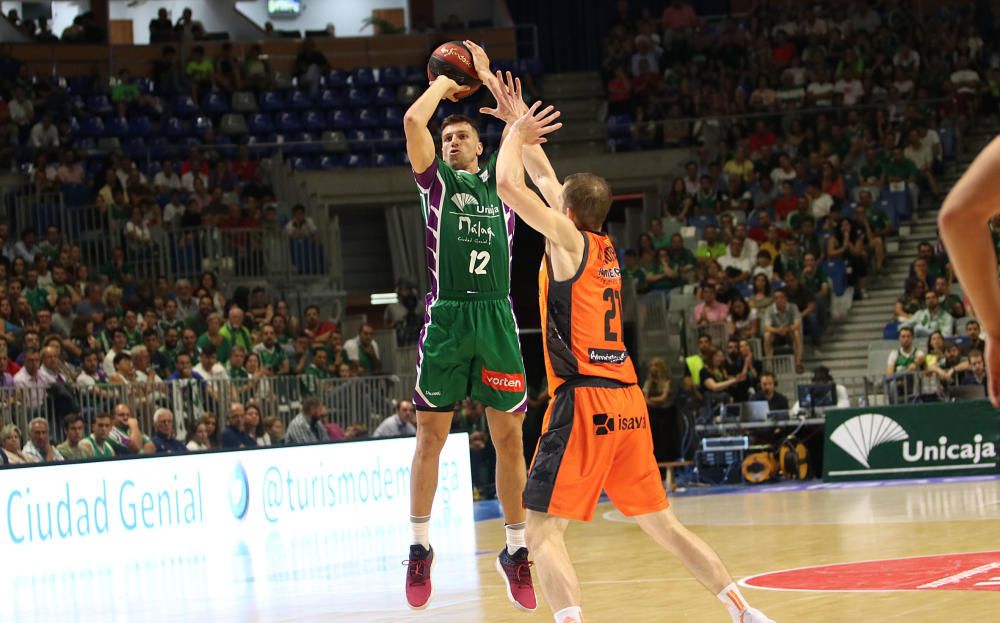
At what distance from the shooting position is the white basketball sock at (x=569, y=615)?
5.47 m

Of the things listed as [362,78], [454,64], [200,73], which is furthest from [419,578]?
[362,78]

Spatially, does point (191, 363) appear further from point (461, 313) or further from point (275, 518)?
point (461, 313)

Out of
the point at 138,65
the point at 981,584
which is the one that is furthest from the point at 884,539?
the point at 138,65

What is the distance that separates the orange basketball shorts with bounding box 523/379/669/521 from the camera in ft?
18.6

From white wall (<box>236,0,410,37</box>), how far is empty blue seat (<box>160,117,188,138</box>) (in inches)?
256

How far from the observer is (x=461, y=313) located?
23.2 feet

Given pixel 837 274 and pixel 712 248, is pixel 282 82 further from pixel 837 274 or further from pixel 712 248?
pixel 837 274

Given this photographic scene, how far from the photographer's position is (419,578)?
22.9 feet

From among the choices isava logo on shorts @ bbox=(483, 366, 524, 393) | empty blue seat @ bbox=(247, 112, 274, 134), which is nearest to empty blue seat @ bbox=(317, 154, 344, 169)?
empty blue seat @ bbox=(247, 112, 274, 134)

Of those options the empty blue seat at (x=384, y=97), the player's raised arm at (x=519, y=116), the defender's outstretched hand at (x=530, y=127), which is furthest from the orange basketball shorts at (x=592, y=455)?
the empty blue seat at (x=384, y=97)

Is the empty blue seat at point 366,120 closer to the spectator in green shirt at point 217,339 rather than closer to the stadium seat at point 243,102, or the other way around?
the stadium seat at point 243,102

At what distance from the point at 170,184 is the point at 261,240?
222 cm

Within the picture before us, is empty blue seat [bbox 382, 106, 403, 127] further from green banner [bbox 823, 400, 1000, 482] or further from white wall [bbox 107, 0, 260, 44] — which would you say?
green banner [bbox 823, 400, 1000, 482]

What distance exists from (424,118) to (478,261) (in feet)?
2.81
